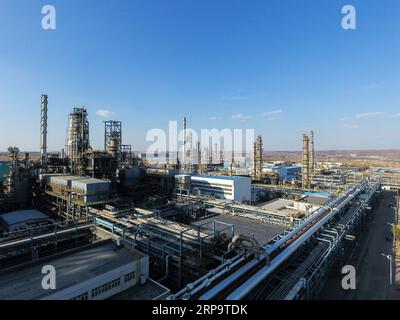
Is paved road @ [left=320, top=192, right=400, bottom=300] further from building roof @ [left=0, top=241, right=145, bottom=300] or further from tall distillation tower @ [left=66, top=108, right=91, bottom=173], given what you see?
tall distillation tower @ [left=66, top=108, right=91, bottom=173]

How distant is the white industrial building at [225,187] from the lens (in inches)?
1583

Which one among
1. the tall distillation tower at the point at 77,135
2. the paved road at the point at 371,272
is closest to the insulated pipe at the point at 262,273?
the paved road at the point at 371,272

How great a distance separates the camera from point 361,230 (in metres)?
28.9

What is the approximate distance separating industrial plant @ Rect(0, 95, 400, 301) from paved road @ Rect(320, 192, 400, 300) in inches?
36.4

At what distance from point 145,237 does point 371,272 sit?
18.5 m

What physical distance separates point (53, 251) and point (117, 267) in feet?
26.0

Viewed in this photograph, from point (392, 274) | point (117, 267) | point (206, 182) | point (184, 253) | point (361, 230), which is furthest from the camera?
point (206, 182)

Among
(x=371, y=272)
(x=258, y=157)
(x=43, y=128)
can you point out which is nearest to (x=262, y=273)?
(x=371, y=272)

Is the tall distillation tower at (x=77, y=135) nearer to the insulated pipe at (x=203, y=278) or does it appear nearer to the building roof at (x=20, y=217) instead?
the building roof at (x=20, y=217)

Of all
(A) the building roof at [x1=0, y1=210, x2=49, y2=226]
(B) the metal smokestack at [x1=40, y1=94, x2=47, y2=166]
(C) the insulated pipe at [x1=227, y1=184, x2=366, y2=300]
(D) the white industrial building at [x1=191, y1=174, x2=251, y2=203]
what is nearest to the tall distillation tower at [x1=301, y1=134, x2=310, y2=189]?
(D) the white industrial building at [x1=191, y1=174, x2=251, y2=203]

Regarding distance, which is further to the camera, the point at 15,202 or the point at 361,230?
the point at 15,202

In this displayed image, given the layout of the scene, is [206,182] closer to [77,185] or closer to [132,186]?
[132,186]

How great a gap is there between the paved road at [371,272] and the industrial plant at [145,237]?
924 millimetres
